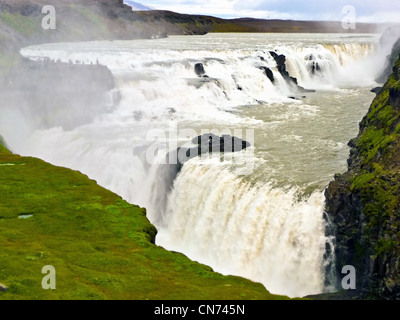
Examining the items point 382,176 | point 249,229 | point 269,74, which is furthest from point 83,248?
point 269,74

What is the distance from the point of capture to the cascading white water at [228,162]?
93.8ft

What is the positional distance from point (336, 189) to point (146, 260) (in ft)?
40.3

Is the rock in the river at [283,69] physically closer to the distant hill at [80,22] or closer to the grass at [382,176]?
the grass at [382,176]

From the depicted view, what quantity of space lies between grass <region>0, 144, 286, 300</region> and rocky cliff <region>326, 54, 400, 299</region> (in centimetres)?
707

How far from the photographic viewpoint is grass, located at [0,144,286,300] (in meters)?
17.1

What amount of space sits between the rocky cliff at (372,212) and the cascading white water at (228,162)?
1.27 metres

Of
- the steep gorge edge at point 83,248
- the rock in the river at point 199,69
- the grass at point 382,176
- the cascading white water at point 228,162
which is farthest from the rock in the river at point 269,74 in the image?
the steep gorge edge at point 83,248

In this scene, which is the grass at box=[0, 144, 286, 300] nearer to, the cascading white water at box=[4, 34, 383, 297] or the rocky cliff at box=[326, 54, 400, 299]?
the rocky cliff at box=[326, 54, 400, 299]

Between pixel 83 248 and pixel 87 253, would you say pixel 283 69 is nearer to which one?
pixel 83 248

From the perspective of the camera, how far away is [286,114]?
51594 millimetres

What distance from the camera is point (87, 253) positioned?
1995 cm

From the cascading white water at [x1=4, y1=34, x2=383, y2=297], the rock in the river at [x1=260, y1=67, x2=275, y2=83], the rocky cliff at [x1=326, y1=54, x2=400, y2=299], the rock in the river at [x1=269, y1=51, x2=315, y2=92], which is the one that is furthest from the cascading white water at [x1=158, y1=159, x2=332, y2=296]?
the rock in the river at [x1=269, y1=51, x2=315, y2=92]

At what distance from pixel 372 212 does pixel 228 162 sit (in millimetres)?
12585
